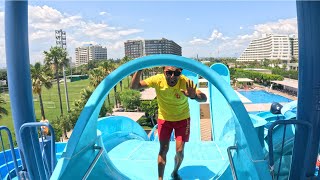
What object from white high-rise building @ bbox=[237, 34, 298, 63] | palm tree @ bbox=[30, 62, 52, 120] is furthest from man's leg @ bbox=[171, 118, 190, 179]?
white high-rise building @ bbox=[237, 34, 298, 63]

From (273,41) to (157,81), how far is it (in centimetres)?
14236

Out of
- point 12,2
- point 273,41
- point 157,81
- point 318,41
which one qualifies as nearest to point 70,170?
point 157,81

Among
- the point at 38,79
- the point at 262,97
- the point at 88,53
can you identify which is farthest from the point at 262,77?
the point at 88,53

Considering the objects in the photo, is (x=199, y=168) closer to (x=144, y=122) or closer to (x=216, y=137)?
(x=216, y=137)

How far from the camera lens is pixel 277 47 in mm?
134750

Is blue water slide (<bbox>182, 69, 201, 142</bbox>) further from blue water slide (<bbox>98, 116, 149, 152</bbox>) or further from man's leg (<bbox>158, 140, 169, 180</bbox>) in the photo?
man's leg (<bbox>158, 140, 169, 180</bbox>)

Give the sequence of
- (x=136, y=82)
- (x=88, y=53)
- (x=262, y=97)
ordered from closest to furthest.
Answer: (x=136, y=82) < (x=262, y=97) < (x=88, y=53)

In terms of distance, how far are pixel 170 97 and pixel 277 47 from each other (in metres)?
141

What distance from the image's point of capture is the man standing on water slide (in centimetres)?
391

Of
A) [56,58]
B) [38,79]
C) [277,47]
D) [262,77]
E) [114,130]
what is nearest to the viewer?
[114,130]

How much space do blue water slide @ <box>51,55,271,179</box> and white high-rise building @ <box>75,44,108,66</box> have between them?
546 feet

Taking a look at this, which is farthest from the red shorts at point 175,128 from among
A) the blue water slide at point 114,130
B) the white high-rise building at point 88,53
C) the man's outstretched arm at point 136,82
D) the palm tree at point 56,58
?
the white high-rise building at point 88,53

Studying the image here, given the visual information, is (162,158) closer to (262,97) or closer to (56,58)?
(56,58)

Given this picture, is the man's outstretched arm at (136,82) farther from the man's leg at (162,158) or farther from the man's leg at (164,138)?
the man's leg at (162,158)
